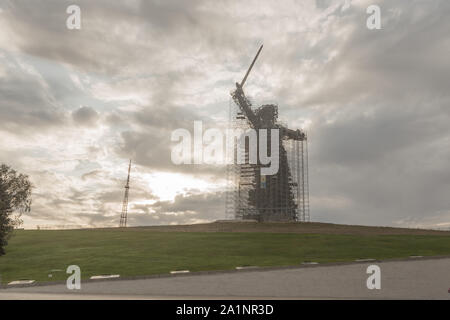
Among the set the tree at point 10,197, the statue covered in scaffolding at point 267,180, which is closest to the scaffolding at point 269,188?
the statue covered in scaffolding at point 267,180

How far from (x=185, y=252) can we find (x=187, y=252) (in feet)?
0.56

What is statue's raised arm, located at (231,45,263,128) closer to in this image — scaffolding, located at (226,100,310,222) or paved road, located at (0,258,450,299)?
scaffolding, located at (226,100,310,222)

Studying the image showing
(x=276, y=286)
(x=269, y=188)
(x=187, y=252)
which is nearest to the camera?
(x=276, y=286)

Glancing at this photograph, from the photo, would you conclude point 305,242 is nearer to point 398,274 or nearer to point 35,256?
point 398,274

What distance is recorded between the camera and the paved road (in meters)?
15.6

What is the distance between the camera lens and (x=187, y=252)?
32.2 meters

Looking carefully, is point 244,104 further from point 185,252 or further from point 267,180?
point 185,252

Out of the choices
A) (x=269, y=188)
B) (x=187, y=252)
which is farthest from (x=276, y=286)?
(x=269, y=188)

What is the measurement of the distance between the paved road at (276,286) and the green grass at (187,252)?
3.36 metres

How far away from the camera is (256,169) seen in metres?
79.5

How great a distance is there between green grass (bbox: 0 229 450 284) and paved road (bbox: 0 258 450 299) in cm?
336
